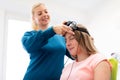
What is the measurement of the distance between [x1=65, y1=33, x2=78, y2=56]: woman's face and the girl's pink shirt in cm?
10

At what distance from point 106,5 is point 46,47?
175 centimetres

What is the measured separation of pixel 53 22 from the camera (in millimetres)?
3037

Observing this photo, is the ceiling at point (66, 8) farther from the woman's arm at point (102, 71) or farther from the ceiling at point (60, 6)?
the woman's arm at point (102, 71)

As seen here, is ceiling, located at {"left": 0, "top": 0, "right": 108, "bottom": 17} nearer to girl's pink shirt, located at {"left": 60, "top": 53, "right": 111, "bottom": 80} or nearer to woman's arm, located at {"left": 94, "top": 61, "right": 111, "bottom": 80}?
girl's pink shirt, located at {"left": 60, "top": 53, "right": 111, "bottom": 80}

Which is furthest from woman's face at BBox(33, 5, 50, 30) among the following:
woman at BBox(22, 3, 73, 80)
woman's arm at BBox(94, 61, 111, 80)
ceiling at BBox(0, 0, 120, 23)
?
ceiling at BBox(0, 0, 120, 23)

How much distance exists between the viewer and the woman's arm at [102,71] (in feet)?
4.19

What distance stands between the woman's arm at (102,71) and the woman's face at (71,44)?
287mm

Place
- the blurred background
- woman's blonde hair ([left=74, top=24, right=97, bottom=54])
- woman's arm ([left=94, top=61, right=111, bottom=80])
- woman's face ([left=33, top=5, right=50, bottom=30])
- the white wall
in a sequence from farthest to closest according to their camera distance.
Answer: the blurred background
the white wall
woman's face ([left=33, top=5, right=50, bottom=30])
woman's blonde hair ([left=74, top=24, right=97, bottom=54])
woman's arm ([left=94, top=61, right=111, bottom=80])

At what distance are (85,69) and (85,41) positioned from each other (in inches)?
8.1

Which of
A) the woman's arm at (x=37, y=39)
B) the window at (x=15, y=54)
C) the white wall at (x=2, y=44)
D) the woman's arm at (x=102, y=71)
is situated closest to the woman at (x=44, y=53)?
the woman's arm at (x=37, y=39)

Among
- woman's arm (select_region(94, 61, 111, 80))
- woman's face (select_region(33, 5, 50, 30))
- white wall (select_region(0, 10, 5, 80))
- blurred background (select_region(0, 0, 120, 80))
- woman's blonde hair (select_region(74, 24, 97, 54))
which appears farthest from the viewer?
blurred background (select_region(0, 0, 120, 80))

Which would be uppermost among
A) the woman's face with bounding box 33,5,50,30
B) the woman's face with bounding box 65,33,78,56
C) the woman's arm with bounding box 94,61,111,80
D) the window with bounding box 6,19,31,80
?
the woman's face with bounding box 33,5,50,30

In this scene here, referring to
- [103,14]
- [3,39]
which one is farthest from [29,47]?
[103,14]

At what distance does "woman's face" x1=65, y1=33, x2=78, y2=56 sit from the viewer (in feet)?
5.11
